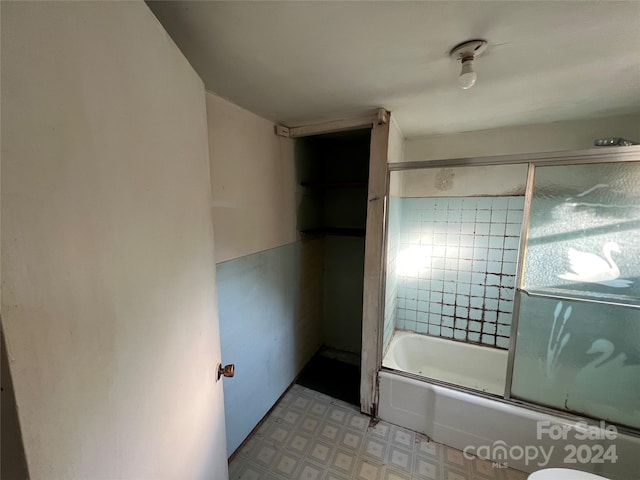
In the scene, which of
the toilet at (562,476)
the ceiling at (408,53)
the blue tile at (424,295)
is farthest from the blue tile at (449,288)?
the ceiling at (408,53)

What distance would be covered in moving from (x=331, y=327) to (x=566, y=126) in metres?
2.54

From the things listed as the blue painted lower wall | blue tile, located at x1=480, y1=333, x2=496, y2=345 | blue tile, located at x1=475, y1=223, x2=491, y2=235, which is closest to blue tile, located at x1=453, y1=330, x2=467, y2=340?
blue tile, located at x1=480, y1=333, x2=496, y2=345

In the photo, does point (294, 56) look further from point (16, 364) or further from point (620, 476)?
point (620, 476)

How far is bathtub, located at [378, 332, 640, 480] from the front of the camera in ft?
4.58

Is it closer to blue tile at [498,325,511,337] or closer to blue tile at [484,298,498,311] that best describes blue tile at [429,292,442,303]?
blue tile at [484,298,498,311]

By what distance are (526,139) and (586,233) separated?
82 centimetres

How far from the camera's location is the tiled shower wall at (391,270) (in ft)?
6.40

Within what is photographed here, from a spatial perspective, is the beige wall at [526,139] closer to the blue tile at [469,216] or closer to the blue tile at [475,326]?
the blue tile at [469,216]

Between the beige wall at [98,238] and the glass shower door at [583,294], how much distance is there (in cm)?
183

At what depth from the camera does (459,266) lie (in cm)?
229

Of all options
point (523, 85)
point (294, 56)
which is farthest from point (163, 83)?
point (523, 85)

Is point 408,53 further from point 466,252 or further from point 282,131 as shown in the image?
point 466,252

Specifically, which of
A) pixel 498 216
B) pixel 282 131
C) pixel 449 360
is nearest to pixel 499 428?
pixel 449 360

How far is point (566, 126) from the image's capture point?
1802mm
